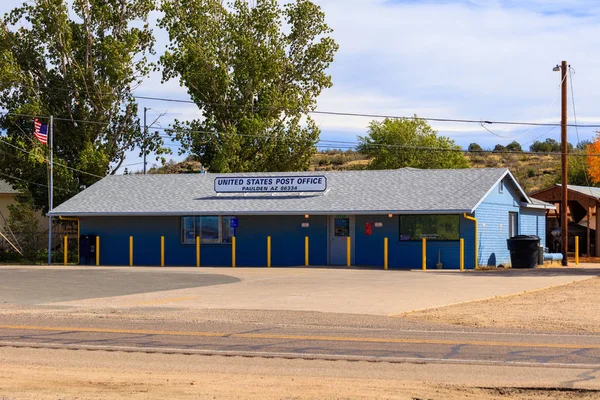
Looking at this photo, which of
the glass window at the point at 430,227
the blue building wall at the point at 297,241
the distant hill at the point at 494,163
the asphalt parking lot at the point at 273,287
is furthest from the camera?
the distant hill at the point at 494,163

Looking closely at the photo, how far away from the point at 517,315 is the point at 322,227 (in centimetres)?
1941

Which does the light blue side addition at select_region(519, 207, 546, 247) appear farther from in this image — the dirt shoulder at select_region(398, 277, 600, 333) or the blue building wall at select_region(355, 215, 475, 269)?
the dirt shoulder at select_region(398, 277, 600, 333)

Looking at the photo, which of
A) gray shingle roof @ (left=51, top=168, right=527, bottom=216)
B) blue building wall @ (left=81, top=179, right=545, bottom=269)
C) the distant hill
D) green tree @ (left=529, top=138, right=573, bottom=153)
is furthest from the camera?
green tree @ (left=529, top=138, right=573, bottom=153)

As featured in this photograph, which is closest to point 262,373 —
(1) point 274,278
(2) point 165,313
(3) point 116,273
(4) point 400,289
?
(2) point 165,313

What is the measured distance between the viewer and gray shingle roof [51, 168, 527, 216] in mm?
34406

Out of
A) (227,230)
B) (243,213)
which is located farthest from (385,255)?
(227,230)

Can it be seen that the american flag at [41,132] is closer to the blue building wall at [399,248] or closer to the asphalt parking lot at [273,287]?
the asphalt parking lot at [273,287]

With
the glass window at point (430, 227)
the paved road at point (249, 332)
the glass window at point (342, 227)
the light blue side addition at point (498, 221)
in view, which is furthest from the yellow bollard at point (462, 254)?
the paved road at point (249, 332)

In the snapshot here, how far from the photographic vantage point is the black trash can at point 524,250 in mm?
33500

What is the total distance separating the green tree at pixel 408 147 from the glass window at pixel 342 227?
31882 millimetres

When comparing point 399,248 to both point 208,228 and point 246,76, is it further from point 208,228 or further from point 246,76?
point 246,76

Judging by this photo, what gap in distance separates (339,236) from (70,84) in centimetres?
2187

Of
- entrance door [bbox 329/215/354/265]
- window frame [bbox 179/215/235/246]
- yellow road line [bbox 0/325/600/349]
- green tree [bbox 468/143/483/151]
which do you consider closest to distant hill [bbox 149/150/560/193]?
green tree [bbox 468/143/483/151]

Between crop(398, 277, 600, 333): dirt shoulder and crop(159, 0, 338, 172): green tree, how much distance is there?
33.0 meters
